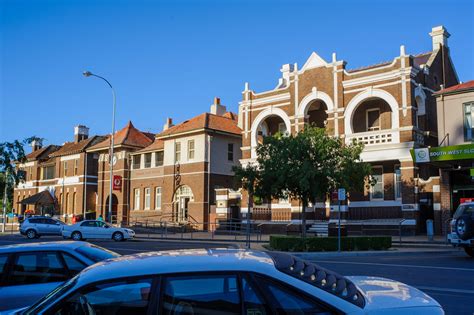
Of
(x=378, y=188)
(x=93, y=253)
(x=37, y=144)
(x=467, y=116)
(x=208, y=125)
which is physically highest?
(x=37, y=144)

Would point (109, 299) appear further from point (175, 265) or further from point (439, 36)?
point (439, 36)

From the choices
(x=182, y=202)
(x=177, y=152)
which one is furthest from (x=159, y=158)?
(x=182, y=202)

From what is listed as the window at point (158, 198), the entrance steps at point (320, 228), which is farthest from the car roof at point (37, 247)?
the window at point (158, 198)

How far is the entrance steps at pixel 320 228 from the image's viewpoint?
31641 mm

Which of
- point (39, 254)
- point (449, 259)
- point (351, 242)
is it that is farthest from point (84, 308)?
point (351, 242)

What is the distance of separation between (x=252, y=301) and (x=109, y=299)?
994 millimetres

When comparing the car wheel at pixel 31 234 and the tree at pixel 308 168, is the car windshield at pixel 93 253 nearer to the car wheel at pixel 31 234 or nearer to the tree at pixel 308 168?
the tree at pixel 308 168

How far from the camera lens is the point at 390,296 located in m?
3.81

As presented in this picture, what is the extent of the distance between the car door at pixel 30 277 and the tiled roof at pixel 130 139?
144ft

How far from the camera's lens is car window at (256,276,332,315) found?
10.9 ft

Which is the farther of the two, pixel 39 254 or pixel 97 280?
pixel 39 254

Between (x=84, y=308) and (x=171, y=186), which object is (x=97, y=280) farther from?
(x=171, y=186)

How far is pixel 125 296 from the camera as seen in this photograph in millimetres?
3363

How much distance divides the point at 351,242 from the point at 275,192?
13.5 ft
